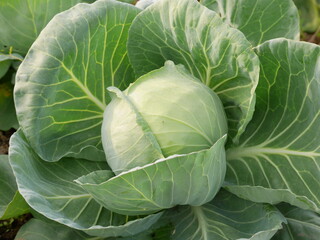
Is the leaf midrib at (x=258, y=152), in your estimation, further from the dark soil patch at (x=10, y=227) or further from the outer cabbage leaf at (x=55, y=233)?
the dark soil patch at (x=10, y=227)

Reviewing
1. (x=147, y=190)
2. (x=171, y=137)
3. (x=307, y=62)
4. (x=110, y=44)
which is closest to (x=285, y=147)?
(x=307, y=62)

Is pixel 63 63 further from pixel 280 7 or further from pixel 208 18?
pixel 280 7

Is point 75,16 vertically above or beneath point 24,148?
above

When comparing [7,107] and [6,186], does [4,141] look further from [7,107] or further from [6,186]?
[6,186]

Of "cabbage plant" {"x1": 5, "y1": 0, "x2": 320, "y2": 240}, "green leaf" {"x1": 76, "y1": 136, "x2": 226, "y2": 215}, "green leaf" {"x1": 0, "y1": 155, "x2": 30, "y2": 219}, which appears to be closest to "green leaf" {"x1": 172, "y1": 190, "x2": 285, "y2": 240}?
"cabbage plant" {"x1": 5, "y1": 0, "x2": 320, "y2": 240}

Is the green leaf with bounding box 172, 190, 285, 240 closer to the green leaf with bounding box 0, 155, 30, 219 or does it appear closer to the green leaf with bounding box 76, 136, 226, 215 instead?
the green leaf with bounding box 76, 136, 226, 215
